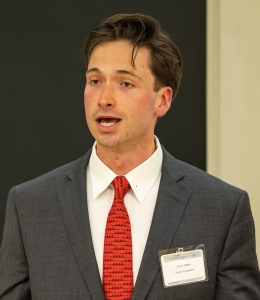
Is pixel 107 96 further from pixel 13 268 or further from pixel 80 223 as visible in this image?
pixel 13 268

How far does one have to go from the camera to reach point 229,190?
2.38 m

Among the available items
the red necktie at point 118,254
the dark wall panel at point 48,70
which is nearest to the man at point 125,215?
the red necktie at point 118,254

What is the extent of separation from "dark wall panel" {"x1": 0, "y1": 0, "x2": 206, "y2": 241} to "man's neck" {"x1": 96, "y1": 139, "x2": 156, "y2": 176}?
1.02 m

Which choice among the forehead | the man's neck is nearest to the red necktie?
the man's neck

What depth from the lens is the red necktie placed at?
220 centimetres

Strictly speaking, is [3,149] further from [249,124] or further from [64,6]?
[249,124]

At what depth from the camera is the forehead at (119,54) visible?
7.69 ft

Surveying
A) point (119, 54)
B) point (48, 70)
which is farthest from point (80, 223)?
point (48, 70)

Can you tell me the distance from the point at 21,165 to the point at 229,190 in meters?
1.41

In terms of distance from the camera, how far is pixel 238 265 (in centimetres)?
226

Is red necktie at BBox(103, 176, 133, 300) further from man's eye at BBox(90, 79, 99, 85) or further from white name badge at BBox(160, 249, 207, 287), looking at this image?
man's eye at BBox(90, 79, 99, 85)

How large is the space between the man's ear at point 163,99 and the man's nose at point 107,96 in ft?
0.87

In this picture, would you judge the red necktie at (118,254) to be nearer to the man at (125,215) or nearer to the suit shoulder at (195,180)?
the man at (125,215)

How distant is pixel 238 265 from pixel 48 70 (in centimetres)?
165
